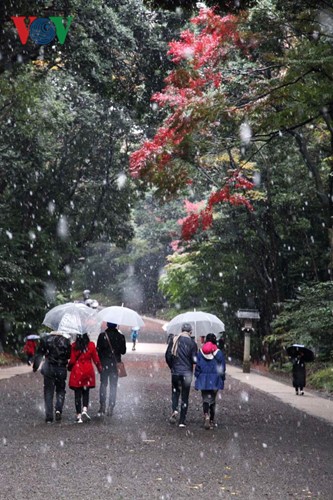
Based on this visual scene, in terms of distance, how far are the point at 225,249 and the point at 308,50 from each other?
1844cm

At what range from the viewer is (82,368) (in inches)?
511

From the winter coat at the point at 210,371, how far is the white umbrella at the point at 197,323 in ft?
3.41

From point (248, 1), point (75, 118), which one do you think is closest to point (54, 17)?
point (248, 1)

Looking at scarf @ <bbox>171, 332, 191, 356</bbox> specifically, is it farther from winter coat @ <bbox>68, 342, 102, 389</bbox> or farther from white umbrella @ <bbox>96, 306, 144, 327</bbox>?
winter coat @ <bbox>68, 342, 102, 389</bbox>

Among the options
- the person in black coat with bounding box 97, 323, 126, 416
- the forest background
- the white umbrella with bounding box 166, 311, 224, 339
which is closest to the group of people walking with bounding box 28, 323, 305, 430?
the person in black coat with bounding box 97, 323, 126, 416

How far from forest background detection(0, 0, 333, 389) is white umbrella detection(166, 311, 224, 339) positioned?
3.53 meters

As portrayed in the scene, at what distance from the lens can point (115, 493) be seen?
7.71 m

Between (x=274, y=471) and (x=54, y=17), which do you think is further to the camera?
(x=54, y=17)

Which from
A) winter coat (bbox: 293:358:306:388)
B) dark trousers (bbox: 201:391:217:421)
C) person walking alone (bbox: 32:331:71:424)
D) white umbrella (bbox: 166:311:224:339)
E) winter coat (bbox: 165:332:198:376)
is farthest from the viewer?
winter coat (bbox: 293:358:306:388)

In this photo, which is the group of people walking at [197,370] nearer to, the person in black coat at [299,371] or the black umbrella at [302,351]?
the person in black coat at [299,371]

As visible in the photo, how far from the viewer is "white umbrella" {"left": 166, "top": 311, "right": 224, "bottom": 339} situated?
1424cm

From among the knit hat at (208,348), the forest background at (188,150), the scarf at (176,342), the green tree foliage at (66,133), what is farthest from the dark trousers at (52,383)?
the green tree foliage at (66,133)

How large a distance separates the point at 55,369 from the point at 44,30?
8.40 meters

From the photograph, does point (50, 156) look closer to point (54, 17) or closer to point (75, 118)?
point (75, 118)
